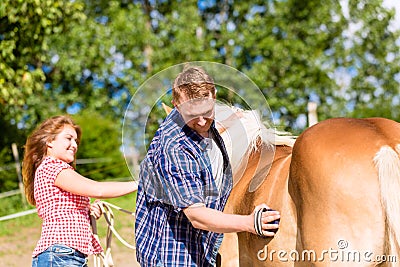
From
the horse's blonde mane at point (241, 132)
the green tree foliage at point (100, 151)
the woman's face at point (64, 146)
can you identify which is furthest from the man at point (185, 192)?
the green tree foliage at point (100, 151)

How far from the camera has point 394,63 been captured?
20859mm

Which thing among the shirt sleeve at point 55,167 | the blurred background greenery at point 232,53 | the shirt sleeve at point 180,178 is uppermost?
the blurred background greenery at point 232,53

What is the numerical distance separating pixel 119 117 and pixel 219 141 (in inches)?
633

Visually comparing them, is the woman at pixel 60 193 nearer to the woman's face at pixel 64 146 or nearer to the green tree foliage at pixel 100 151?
the woman's face at pixel 64 146

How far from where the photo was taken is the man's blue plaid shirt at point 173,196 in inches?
85.7

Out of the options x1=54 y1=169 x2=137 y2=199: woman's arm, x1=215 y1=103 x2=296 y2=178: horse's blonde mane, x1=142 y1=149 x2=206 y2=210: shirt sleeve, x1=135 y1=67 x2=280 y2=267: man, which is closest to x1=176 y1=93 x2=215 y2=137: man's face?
x1=135 y1=67 x2=280 y2=267: man

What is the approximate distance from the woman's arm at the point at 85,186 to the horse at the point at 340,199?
771mm

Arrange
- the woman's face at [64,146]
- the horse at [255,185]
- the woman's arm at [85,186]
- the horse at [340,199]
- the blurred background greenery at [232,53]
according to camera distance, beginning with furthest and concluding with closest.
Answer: the blurred background greenery at [232,53] → the woman's face at [64,146] → the woman's arm at [85,186] → the horse at [255,185] → the horse at [340,199]

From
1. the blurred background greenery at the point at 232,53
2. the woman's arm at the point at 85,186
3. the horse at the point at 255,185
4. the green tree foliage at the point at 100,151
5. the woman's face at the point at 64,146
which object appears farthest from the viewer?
the blurred background greenery at the point at 232,53

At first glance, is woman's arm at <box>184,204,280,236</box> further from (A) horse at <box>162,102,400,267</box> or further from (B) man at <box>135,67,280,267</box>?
(A) horse at <box>162,102,400,267</box>

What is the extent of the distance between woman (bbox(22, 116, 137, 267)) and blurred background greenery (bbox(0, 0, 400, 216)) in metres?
12.1

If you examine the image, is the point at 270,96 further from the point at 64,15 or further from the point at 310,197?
the point at 310,197

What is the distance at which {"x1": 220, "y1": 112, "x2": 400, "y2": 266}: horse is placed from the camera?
2.29 meters

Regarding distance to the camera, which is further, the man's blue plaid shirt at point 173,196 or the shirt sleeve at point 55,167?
the shirt sleeve at point 55,167
